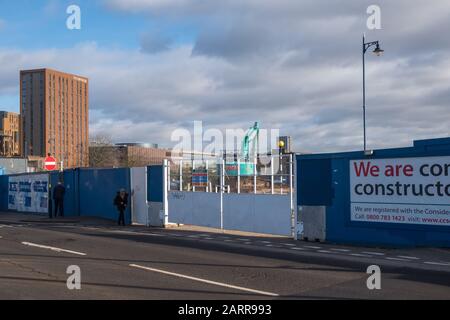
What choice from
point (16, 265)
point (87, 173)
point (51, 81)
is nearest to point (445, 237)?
point (16, 265)

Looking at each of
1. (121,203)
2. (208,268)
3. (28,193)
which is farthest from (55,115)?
(208,268)

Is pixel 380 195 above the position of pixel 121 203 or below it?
above

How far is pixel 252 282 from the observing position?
998 cm

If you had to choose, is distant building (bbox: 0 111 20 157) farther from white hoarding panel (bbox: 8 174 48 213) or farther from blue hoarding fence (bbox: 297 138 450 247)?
blue hoarding fence (bbox: 297 138 450 247)

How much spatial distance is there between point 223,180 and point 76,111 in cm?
6395

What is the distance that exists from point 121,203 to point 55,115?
2400 inches

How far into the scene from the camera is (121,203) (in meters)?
23.4

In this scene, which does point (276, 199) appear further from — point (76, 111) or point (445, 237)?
point (76, 111)

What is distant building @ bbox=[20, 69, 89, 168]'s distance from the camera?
69625mm

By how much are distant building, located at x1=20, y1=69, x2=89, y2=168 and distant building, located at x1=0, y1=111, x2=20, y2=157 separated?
130 cm

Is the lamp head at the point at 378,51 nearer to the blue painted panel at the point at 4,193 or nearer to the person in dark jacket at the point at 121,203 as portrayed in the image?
the person in dark jacket at the point at 121,203
